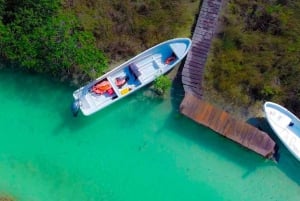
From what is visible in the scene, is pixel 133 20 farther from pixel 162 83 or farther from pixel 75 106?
pixel 75 106

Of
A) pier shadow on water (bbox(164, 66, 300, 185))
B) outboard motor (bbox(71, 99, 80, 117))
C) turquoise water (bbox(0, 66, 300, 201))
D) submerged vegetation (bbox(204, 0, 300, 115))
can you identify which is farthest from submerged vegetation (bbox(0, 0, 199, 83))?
pier shadow on water (bbox(164, 66, 300, 185))

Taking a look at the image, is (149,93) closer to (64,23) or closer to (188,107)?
(188,107)

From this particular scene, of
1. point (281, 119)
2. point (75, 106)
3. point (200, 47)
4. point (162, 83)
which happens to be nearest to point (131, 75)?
point (162, 83)

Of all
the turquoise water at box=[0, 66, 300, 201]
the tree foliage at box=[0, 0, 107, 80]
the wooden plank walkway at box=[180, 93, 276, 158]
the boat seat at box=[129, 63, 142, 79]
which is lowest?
the turquoise water at box=[0, 66, 300, 201]

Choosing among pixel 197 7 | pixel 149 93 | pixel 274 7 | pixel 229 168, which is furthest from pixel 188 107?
pixel 274 7

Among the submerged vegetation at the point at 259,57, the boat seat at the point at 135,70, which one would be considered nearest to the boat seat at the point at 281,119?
the submerged vegetation at the point at 259,57

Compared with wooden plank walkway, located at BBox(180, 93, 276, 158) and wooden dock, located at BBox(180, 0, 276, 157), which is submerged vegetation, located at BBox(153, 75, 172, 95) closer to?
wooden dock, located at BBox(180, 0, 276, 157)
